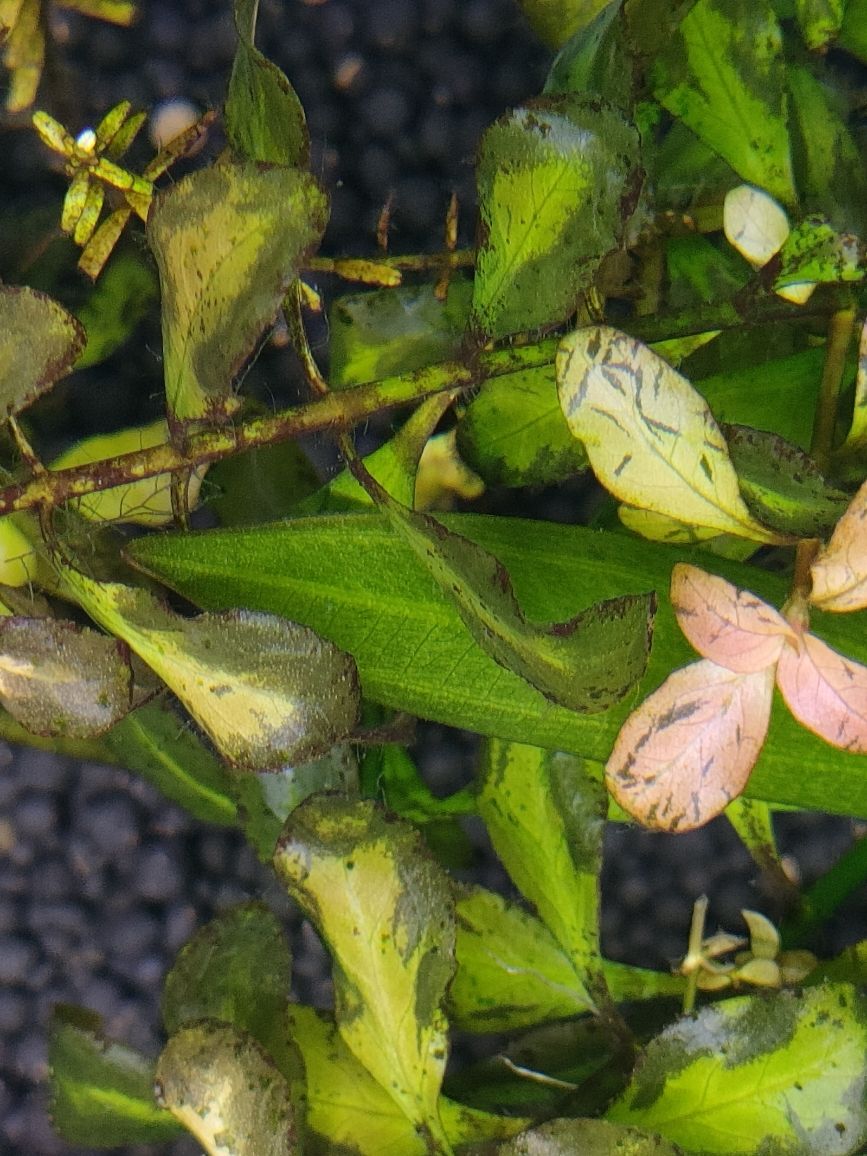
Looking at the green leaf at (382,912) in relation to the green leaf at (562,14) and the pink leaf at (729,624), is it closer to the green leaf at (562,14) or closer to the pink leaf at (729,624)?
the pink leaf at (729,624)

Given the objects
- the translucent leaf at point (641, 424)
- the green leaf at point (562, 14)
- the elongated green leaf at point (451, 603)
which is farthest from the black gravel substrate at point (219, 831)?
the translucent leaf at point (641, 424)

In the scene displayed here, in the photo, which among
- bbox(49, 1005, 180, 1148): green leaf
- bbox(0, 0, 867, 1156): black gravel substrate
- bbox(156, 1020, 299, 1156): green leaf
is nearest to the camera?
bbox(156, 1020, 299, 1156): green leaf

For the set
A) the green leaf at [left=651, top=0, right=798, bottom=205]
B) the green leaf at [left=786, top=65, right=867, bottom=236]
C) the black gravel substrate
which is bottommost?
the black gravel substrate

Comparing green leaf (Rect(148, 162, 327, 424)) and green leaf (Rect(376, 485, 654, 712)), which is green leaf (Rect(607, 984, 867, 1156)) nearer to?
green leaf (Rect(376, 485, 654, 712))

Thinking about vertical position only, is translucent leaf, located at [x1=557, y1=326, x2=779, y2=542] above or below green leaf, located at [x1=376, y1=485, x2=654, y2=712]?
above

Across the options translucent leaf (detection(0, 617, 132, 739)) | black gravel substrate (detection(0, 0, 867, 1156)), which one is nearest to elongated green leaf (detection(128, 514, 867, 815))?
translucent leaf (detection(0, 617, 132, 739))

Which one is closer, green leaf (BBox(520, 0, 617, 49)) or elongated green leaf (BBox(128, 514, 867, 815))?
elongated green leaf (BBox(128, 514, 867, 815))

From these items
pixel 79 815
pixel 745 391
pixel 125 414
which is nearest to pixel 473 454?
pixel 745 391
